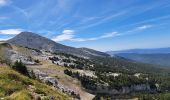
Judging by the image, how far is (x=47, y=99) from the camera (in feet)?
105

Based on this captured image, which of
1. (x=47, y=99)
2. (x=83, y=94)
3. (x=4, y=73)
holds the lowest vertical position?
(x=83, y=94)

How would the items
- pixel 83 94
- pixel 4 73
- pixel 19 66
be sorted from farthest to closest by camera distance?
1. pixel 83 94
2. pixel 19 66
3. pixel 4 73

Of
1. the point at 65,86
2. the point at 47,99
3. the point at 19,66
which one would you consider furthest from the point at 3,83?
the point at 65,86

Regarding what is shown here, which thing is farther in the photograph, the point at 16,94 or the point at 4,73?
the point at 4,73

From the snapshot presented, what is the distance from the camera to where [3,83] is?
112 ft

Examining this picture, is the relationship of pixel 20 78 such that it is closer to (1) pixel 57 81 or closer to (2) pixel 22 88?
(2) pixel 22 88

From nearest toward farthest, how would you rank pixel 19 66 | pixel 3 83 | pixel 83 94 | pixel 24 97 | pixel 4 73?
1. pixel 24 97
2. pixel 3 83
3. pixel 4 73
4. pixel 19 66
5. pixel 83 94

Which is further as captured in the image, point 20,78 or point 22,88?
point 20,78

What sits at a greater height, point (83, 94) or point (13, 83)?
point (13, 83)

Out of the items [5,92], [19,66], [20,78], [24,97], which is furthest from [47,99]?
[19,66]

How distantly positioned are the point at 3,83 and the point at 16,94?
152 inches

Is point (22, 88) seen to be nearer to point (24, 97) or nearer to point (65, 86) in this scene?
point (24, 97)

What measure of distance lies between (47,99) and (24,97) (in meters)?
2.76

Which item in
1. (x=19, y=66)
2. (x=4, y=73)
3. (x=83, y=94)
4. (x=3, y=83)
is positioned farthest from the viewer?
(x=83, y=94)
